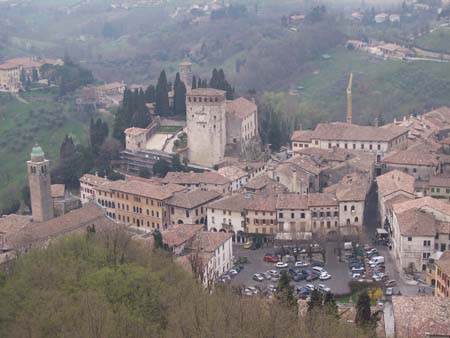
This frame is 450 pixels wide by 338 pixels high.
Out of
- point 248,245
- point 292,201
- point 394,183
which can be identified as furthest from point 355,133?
point 248,245

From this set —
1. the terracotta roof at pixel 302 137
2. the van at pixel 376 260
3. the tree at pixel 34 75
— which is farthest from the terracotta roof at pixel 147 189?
the tree at pixel 34 75

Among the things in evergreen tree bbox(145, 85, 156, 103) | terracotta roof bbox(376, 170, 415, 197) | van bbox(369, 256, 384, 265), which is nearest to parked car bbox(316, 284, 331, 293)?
van bbox(369, 256, 384, 265)

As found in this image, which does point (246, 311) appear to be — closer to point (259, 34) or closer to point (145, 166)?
point (145, 166)

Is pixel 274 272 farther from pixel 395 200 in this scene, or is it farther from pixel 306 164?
pixel 306 164

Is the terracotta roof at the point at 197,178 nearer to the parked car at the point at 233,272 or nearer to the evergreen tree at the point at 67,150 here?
the parked car at the point at 233,272

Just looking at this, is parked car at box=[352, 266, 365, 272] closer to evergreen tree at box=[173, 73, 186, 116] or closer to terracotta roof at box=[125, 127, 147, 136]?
terracotta roof at box=[125, 127, 147, 136]
